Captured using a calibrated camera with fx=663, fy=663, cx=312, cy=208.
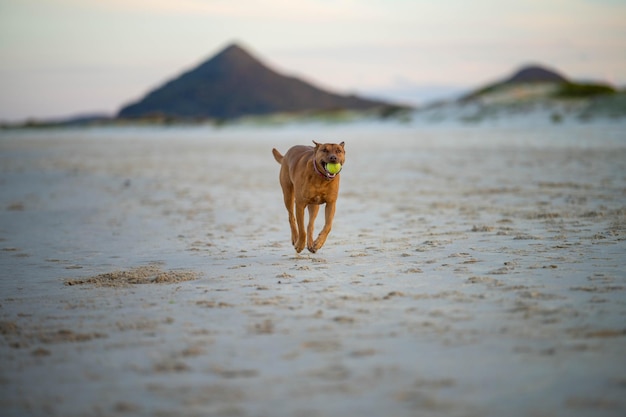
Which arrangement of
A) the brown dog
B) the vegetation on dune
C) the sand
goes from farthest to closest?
the vegetation on dune → the brown dog → the sand

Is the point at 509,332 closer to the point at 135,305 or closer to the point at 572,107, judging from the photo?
the point at 135,305

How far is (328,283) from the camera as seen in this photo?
614 centimetres

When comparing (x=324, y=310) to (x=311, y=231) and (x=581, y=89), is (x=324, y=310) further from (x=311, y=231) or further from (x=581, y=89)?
(x=581, y=89)

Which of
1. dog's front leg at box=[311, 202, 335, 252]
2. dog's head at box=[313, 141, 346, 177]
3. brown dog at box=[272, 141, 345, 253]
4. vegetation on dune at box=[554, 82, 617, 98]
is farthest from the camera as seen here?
vegetation on dune at box=[554, 82, 617, 98]

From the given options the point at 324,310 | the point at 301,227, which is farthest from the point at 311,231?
the point at 324,310

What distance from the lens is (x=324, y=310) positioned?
202 inches

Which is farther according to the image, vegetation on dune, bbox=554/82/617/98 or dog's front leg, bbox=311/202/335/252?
vegetation on dune, bbox=554/82/617/98

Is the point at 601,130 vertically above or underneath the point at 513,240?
above

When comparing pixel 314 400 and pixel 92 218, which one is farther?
pixel 92 218

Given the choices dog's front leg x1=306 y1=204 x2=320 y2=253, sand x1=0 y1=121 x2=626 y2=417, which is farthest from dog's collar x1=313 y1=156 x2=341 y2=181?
sand x1=0 y1=121 x2=626 y2=417

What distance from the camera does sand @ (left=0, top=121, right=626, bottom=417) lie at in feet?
11.6

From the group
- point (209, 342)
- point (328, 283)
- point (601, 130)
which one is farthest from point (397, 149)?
point (209, 342)

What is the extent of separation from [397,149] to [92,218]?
1743cm

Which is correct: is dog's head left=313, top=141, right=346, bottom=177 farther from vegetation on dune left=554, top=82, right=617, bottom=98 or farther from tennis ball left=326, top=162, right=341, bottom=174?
vegetation on dune left=554, top=82, right=617, bottom=98
